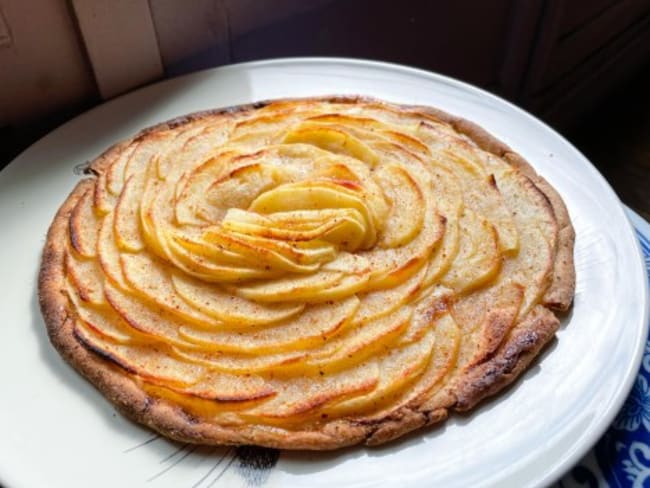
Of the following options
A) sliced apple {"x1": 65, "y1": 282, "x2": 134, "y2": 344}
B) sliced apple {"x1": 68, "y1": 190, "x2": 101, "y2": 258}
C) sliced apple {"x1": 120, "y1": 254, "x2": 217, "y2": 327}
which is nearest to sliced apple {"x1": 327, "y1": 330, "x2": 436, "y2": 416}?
sliced apple {"x1": 120, "y1": 254, "x2": 217, "y2": 327}

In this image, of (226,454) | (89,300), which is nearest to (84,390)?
(89,300)

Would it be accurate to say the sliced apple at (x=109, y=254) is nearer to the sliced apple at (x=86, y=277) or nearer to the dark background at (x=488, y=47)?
the sliced apple at (x=86, y=277)

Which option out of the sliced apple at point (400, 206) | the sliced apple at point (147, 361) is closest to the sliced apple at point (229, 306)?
the sliced apple at point (147, 361)

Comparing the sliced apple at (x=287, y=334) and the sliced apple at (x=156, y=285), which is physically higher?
the sliced apple at (x=156, y=285)

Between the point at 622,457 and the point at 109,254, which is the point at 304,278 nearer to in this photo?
the point at 109,254

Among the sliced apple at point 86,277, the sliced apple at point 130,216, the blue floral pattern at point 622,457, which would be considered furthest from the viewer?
the sliced apple at point 130,216

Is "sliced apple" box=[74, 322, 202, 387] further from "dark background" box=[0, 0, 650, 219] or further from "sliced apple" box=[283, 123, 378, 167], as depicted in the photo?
"dark background" box=[0, 0, 650, 219]

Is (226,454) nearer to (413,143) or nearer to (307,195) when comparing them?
(307,195)
